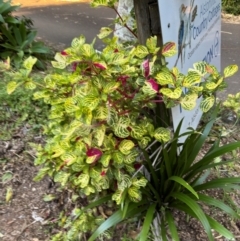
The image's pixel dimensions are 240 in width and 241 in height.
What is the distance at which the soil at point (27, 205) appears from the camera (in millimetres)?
2473

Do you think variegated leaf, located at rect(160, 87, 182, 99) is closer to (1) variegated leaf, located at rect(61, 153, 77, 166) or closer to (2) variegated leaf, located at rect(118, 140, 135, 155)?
(2) variegated leaf, located at rect(118, 140, 135, 155)

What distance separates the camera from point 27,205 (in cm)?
263

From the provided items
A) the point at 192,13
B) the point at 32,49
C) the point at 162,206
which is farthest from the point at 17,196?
the point at 32,49

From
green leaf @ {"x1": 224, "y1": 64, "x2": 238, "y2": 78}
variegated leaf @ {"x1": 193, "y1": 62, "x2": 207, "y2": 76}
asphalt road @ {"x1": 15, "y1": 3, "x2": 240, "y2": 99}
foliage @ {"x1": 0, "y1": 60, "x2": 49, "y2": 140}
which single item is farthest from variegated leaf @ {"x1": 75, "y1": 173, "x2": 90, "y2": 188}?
asphalt road @ {"x1": 15, "y1": 3, "x2": 240, "y2": 99}

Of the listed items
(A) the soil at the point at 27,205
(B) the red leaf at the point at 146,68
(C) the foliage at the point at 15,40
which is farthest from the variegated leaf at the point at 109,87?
(C) the foliage at the point at 15,40

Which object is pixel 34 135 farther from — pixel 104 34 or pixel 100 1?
pixel 100 1

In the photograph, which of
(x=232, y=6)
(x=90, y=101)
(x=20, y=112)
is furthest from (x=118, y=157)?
(x=232, y=6)

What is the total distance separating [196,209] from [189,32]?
1100mm

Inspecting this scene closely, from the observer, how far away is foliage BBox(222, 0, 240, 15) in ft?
31.7

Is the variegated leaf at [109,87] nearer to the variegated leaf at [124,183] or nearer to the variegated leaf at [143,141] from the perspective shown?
the variegated leaf at [143,141]

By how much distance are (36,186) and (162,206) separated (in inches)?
33.4

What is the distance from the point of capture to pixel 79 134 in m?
1.97

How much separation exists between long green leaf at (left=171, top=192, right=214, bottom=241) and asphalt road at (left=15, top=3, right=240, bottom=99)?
10.5 feet

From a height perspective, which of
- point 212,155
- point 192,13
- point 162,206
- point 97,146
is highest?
point 192,13
